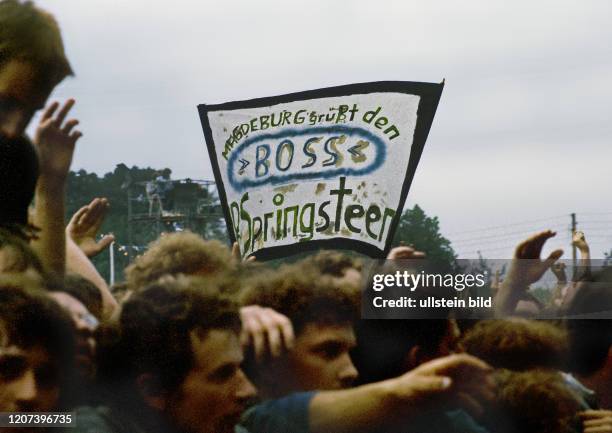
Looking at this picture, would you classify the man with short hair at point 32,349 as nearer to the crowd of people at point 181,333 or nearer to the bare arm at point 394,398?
the crowd of people at point 181,333

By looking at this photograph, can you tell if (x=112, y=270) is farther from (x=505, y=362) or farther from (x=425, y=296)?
(x=505, y=362)

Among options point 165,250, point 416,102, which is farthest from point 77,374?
point 416,102

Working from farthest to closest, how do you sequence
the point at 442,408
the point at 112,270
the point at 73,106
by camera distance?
the point at 112,270 < the point at 73,106 < the point at 442,408

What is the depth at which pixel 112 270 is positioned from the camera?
2.51m

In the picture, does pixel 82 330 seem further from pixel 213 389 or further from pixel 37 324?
pixel 213 389

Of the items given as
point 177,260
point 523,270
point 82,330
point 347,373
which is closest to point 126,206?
point 177,260

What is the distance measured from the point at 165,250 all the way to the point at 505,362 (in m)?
0.83

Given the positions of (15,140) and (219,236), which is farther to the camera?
(219,236)

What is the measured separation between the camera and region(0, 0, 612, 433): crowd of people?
2.18 metres

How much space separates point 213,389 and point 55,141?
59 centimetres

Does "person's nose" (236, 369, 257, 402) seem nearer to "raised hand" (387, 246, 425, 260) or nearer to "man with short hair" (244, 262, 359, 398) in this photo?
"man with short hair" (244, 262, 359, 398)

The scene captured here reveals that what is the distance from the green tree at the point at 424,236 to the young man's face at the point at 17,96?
2.72 ft

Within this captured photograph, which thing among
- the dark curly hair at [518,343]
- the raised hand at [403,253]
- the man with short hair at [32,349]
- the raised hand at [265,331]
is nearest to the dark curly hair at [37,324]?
the man with short hair at [32,349]

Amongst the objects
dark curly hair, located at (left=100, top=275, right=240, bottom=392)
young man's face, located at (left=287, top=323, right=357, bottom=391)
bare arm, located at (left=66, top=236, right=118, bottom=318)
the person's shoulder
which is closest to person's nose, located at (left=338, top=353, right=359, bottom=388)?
young man's face, located at (left=287, top=323, right=357, bottom=391)
